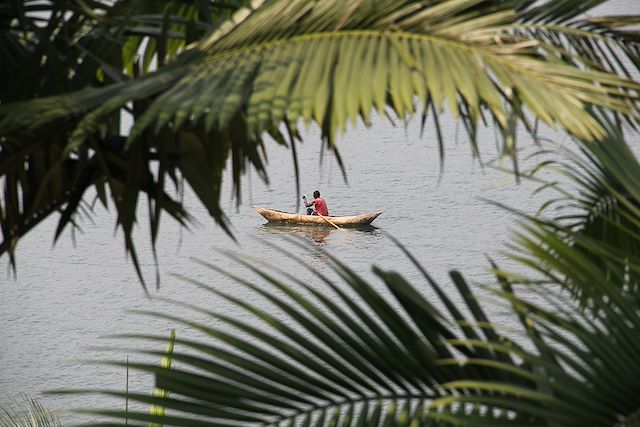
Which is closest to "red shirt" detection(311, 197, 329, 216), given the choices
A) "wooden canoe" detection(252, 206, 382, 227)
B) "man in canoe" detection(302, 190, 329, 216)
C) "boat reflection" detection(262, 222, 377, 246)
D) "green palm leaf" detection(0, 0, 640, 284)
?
"man in canoe" detection(302, 190, 329, 216)

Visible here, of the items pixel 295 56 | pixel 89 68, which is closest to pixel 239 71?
pixel 295 56

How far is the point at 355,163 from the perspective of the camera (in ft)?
91.0

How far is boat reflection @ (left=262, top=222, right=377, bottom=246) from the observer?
2294cm

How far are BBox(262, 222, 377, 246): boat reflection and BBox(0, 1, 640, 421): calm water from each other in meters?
0.04

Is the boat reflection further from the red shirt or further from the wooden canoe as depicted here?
the red shirt

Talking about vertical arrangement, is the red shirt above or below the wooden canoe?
above

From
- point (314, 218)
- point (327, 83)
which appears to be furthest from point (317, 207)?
point (327, 83)

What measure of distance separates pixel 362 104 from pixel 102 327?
17515 millimetres

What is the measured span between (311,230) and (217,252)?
6.93ft

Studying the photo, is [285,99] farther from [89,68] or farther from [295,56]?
[89,68]

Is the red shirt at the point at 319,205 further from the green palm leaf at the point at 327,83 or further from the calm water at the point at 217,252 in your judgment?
the green palm leaf at the point at 327,83

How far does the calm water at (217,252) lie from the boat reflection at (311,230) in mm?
38

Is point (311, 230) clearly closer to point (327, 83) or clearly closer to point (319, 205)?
point (319, 205)

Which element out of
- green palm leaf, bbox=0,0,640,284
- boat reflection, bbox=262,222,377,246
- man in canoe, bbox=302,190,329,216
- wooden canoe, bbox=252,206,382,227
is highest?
man in canoe, bbox=302,190,329,216
